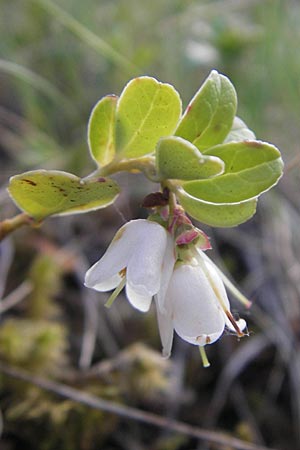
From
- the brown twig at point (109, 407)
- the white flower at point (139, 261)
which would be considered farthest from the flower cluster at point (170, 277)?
the brown twig at point (109, 407)

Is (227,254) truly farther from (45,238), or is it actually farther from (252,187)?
(252,187)

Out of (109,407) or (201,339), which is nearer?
(201,339)

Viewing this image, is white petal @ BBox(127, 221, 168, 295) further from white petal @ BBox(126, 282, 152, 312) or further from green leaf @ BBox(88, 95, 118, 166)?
green leaf @ BBox(88, 95, 118, 166)

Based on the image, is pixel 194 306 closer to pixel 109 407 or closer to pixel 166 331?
pixel 166 331

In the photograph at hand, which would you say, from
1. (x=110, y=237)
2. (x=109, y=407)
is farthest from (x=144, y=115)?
(x=110, y=237)

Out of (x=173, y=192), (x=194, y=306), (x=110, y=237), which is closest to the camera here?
(x=194, y=306)

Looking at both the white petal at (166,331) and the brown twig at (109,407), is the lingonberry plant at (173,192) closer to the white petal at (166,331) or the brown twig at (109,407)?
the white petal at (166,331)

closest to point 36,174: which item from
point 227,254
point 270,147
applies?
point 270,147
